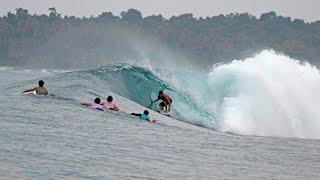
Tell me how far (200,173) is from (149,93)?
21.7m

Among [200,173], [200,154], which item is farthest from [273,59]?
[200,173]

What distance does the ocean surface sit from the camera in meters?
16.2

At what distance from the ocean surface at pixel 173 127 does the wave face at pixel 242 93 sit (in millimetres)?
69

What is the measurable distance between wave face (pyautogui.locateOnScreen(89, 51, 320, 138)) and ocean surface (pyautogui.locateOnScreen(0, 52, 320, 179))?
0.07 metres

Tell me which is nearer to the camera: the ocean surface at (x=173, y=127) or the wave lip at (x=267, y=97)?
the ocean surface at (x=173, y=127)

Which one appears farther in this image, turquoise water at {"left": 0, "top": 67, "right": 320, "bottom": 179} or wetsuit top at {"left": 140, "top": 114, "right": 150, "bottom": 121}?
wetsuit top at {"left": 140, "top": 114, "right": 150, "bottom": 121}

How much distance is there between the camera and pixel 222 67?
145 ft

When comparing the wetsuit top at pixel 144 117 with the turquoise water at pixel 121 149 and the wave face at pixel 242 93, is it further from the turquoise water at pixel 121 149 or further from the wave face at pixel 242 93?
the wave face at pixel 242 93

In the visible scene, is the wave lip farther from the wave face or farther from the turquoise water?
the turquoise water

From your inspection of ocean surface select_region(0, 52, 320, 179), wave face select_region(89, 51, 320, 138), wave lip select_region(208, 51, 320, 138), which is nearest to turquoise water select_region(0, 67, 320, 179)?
ocean surface select_region(0, 52, 320, 179)

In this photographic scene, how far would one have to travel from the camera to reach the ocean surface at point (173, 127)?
16.2 m

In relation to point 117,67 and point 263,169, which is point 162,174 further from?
point 117,67

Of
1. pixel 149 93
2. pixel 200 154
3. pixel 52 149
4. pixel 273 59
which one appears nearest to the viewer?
pixel 52 149

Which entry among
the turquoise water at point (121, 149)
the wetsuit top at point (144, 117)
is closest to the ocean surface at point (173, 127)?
the turquoise water at point (121, 149)
